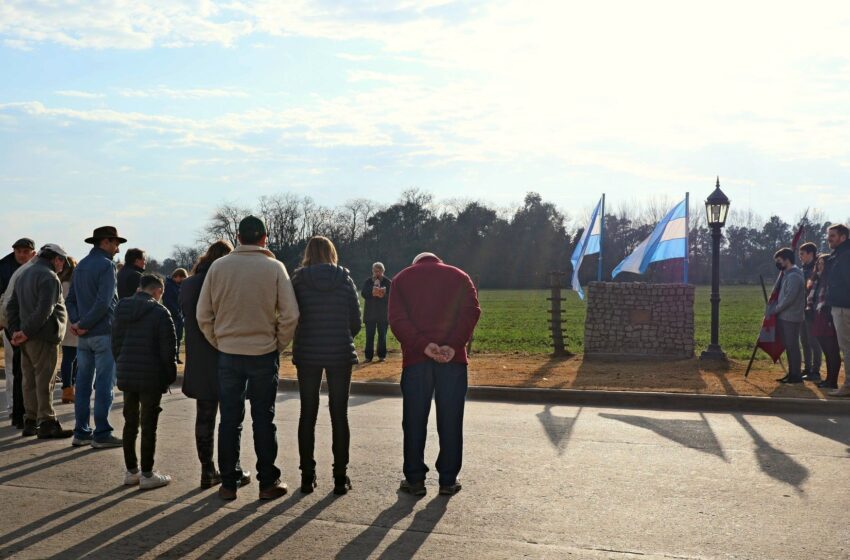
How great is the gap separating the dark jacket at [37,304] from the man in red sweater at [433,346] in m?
3.88

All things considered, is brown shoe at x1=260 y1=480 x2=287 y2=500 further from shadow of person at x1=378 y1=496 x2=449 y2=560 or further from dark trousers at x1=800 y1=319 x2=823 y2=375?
dark trousers at x1=800 y1=319 x2=823 y2=375

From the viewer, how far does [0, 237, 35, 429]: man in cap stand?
9.45 m

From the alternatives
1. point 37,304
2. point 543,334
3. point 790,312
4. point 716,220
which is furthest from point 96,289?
point 543,334

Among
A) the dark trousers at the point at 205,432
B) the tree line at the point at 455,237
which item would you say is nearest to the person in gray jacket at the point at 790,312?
the dark trousers at the point at 205,432

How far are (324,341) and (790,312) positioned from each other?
27.9 feet

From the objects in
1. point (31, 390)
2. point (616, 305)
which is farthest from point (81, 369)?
point (616, 305)

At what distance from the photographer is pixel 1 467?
7387mm

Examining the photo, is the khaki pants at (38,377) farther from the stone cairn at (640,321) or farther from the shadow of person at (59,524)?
the stone cairn at (640,321)

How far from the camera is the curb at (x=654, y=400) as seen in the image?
34.7 feet

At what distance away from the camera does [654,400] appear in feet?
37.0

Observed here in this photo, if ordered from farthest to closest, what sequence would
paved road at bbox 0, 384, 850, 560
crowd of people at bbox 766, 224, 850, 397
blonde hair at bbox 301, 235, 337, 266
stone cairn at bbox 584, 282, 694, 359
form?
stone cairn at bbox 584, 282, 694, 359
crowd of people at bbox 766, 224, 850, 397
blonde hair at bbox 301, 235, 337, 266
paved road at bbox 0, 384, 850, 560

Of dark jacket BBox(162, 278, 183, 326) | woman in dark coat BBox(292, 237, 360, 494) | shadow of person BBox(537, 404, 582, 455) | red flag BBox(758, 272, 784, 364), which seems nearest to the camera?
woman in dark coat BBox(292, 237, 360, 494)

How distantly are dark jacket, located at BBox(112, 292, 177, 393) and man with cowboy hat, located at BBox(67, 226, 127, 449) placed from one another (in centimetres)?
141

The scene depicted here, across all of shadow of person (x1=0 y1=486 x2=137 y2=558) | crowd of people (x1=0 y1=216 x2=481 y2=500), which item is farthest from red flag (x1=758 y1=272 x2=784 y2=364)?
shadow of person (x1=0 y1=486 x2=137 y2=558)
